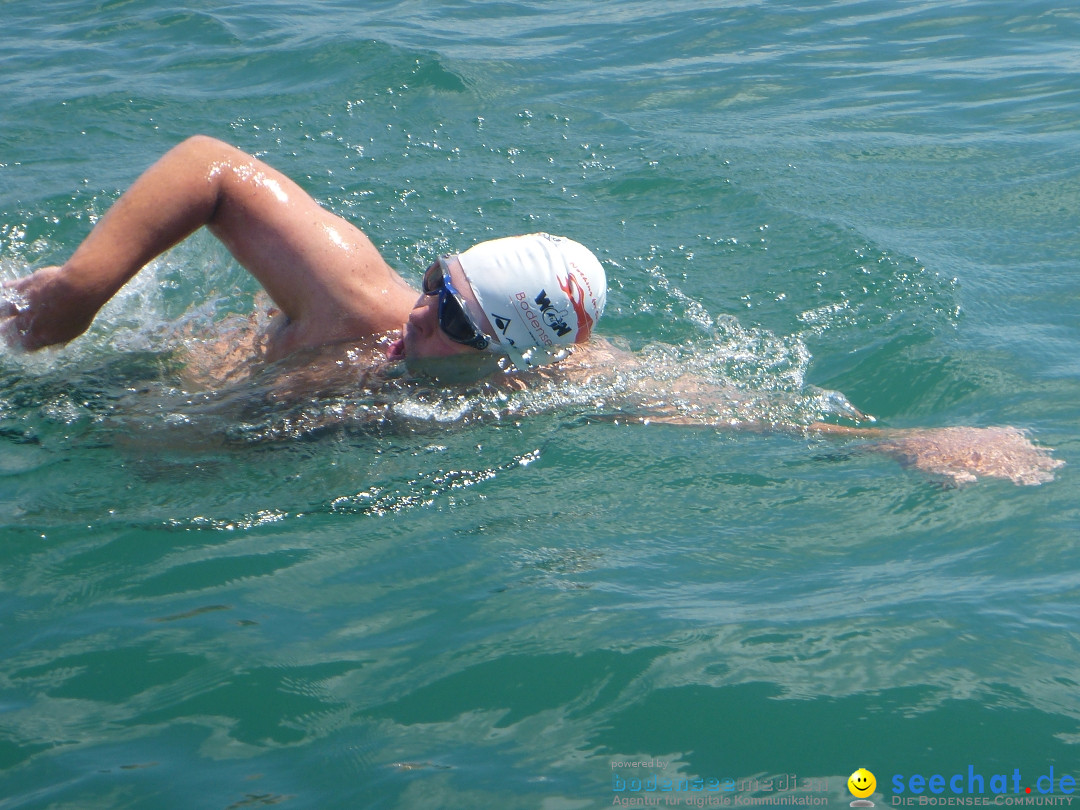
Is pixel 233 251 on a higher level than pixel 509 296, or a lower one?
higher

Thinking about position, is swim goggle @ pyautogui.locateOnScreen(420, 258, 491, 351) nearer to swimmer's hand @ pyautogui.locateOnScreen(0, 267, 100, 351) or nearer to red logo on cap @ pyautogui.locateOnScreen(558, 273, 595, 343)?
red logo on cap @ pyautogui.locateOnScreen(558, 273, 595, 343)

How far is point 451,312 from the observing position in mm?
4637

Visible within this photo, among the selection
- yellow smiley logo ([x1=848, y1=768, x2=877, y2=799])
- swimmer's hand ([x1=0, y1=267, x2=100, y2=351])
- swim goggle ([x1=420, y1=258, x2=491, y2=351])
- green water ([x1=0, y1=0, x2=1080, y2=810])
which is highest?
swimmer's hand ([x1=0, y1=267, x2=100, y2=351])

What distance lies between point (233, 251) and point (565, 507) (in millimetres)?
1807

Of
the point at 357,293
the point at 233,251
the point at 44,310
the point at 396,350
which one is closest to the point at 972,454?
the point at 396,350

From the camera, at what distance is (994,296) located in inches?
251

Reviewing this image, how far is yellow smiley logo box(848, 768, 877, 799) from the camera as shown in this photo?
2877 mm

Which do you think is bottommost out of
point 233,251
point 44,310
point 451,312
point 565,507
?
point 565,507

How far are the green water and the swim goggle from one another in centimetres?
33

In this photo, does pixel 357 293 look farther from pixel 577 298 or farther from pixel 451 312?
pixel 577 298

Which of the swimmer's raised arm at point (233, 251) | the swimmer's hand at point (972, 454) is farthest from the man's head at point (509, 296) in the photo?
the swimmer's hand at point (972, 454)

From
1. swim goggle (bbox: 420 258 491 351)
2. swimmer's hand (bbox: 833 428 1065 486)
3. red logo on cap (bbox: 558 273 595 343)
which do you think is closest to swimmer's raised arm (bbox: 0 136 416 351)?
swim goggle (bbox: 420 258 491 351)

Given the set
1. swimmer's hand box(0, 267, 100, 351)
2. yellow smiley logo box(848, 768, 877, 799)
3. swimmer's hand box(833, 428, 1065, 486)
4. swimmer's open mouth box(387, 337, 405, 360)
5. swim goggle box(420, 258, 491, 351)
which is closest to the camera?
yellow smiley logo box(848, 768, 877, 799)

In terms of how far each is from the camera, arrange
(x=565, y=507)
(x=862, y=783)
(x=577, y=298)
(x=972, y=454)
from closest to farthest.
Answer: (x=862, y=783) → (x=565, y=507) → (x=972, y=454) → (x=577, y=298)
